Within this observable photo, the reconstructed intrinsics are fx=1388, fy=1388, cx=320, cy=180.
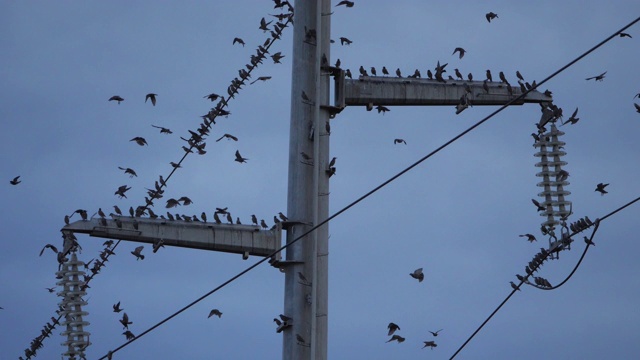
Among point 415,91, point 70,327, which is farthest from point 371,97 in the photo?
point 70,327

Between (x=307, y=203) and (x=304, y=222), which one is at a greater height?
(x=307, y=203)

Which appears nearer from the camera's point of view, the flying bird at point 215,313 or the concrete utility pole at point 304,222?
the concrete utility pole at point 304,222

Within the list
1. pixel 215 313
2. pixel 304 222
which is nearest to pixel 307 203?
pixel 304 222

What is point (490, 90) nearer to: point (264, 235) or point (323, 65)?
point (323, 65)

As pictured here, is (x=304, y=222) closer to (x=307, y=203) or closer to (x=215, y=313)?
(x=307, y=203)

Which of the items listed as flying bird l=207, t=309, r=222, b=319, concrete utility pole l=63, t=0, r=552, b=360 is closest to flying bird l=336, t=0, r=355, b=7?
concrete utility pole l=63, t=0, r=552, b=360

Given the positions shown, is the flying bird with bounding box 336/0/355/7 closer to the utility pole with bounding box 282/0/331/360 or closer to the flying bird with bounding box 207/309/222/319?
the utility pole with bounding box 282/0/331/360

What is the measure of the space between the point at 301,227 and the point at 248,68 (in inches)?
142

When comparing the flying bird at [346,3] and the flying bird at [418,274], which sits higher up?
the flying bird at [346,3]

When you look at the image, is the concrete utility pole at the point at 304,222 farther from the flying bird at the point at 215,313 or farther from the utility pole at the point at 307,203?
the flying bird at the point at 215,313

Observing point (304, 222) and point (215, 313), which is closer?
point (304, 222)

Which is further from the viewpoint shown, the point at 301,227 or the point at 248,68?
the point at 248,68

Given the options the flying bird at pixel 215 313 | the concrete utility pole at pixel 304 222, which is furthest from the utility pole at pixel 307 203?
the flying bird at pixel 215 313

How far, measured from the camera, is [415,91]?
15.7 meters
